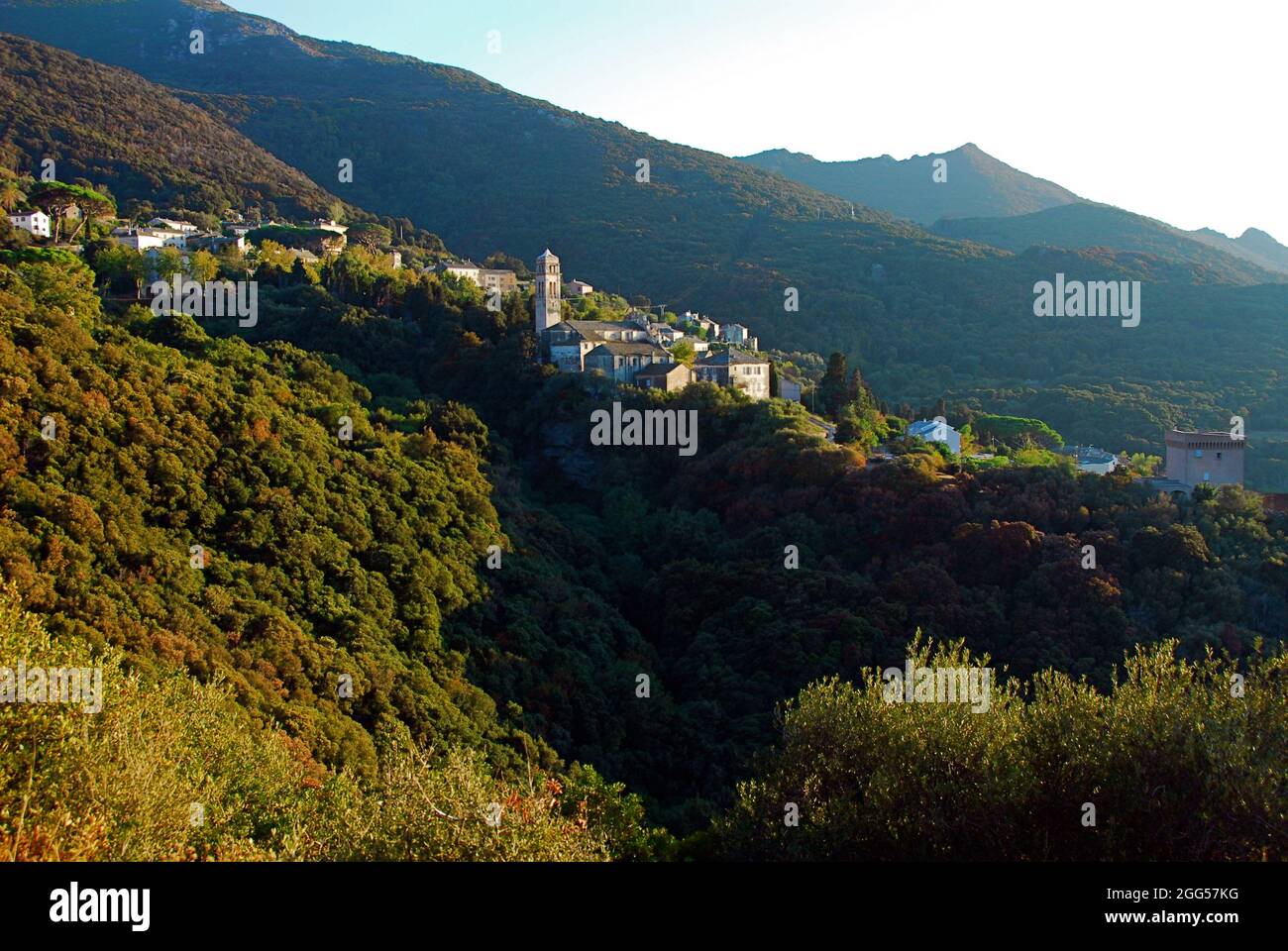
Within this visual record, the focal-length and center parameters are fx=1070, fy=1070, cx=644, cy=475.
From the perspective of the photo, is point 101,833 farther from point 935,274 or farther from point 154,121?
point 935,274

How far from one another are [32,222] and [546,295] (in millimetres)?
24444

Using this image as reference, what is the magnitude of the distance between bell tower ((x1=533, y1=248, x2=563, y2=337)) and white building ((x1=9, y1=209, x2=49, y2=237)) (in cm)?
2350

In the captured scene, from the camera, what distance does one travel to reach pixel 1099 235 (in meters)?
138

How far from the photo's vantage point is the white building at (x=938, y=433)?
1939 inches

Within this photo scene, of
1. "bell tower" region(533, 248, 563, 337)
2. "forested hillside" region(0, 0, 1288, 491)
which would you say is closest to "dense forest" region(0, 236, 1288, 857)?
"bell tower" region(533, 248, 563, 337)

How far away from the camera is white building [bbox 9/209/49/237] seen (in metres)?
49.8

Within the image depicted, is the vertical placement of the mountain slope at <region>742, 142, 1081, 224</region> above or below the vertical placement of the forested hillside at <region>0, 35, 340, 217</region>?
above

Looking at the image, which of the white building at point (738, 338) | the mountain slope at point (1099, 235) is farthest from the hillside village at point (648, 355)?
the mountain slope at point (1099, 235)

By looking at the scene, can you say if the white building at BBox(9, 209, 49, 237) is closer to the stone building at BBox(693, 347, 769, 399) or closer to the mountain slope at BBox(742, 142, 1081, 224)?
the stone building at BBox(693, 347, 769, 399)


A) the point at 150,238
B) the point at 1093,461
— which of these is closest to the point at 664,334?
the point at 1093,461

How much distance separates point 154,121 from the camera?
96.0 metres

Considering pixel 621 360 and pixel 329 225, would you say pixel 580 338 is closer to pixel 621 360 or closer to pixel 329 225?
pixel 621 360

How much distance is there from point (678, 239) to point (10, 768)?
10763 centimetres

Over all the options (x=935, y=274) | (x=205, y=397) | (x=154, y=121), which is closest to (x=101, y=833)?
(x=205, y=397)
